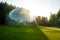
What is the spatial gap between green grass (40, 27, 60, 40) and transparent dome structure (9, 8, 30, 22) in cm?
30

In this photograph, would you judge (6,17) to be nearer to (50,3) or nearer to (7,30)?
(7,30)

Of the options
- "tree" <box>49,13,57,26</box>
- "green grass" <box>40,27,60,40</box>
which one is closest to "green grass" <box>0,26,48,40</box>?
"green grass" <box>40,27,60,40</box>

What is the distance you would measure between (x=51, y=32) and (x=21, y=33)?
46cm

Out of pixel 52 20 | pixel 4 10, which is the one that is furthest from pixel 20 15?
pixel 52 20

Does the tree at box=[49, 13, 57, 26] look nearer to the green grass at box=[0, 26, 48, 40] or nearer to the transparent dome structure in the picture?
the green grass at box=[0, 26, 48, 40]

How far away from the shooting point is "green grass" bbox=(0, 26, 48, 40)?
2176mm

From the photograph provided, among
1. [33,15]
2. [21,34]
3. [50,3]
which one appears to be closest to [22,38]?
[21,34]

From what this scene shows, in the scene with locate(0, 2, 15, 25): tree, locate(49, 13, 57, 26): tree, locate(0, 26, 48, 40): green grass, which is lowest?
locate(0, 26, 48, 40): green grass

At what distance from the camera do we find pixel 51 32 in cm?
226

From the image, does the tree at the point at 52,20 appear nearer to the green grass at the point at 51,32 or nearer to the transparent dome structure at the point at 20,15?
the green grass at the point at 51,32

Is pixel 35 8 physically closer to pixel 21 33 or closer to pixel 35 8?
pixel 35 8

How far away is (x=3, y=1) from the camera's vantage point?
2242 mm

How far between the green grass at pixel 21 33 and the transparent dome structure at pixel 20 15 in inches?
4.9

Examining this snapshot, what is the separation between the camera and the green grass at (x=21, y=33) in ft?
7.14
